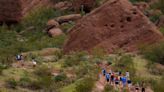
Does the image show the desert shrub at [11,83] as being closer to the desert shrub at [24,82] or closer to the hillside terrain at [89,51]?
the hillside terrain at [89,51]

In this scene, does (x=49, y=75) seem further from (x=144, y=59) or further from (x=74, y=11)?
(x=74, y=11)

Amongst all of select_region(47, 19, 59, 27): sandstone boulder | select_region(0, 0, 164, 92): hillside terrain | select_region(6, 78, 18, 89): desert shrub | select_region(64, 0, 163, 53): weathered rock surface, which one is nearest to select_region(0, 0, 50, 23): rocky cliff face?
select_region(0, 0, 164, 92): hillside terrain

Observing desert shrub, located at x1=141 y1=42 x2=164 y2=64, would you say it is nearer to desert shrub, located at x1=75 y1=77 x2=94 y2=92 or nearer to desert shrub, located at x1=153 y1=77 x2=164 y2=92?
desert shrub, located at x1=153 y1=77 x2=164 y2=92

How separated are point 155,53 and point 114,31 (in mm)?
4394

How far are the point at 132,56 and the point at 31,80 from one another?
900 cm

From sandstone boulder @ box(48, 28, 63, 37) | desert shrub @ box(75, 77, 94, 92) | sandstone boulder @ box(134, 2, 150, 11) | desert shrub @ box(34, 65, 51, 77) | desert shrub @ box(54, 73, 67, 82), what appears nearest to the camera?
desert shrub @ box(75, 77, 94, 92)

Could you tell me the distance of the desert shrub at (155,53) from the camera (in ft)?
114

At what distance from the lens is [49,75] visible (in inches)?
1177

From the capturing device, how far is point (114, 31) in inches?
1505

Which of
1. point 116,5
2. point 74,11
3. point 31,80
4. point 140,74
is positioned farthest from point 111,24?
point 74,11

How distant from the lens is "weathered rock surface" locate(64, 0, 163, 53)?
37.2 m

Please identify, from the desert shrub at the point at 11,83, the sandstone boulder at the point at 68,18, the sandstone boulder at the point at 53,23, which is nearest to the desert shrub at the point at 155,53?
the desert shrub at the point at 11,83

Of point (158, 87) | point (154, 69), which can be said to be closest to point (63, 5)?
point (154, 69)

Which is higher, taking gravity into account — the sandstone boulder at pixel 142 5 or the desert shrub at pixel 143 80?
the desert shrub at pixel 143 80
